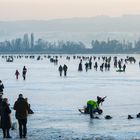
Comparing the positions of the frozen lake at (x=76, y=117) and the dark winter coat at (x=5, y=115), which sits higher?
the dark winter coat at (x=5, y=115)

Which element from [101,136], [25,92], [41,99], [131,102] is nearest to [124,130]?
[101,136]

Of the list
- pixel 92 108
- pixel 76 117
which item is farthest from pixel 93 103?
pixel 76 117

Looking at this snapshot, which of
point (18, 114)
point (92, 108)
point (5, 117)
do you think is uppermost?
point (18, 114)

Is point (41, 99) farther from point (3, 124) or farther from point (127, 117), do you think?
point (3, 124)

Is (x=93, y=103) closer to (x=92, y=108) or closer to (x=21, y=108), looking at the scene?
(x=92, y=108)

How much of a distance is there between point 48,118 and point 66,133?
13.8 ft

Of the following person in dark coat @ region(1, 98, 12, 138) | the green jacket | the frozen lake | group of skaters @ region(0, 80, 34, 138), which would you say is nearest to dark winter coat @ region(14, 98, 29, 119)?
group of skaters @ region(0, 80, 34, 138)

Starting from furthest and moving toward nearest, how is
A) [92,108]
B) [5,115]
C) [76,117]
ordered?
[92,108], [76,117], [5,115]

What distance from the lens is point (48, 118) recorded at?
73.5 ft

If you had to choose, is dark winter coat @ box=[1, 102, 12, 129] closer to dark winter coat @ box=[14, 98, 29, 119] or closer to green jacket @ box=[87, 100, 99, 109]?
dark winter coat @ box=[14, 98, 29, 119]

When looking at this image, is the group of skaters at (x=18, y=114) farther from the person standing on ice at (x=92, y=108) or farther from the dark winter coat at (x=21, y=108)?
the person standing on ice at (x=92, y=108)

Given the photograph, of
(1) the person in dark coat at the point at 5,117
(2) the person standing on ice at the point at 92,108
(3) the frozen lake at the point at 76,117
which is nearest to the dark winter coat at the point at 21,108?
(1) the person in dark coat at the point at 5,117

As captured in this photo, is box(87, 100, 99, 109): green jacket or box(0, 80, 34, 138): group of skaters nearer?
box(0, 80, 34, 138): group of skaters

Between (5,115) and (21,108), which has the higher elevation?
(21,108)
